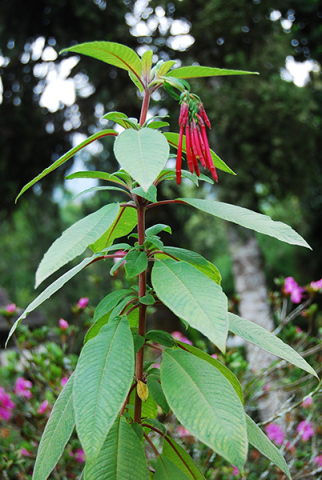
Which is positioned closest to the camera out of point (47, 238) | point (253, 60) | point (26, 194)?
point (253, 60)

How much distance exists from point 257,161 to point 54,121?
258 centimetres

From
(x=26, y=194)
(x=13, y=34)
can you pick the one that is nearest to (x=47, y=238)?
(x=26, y=194)

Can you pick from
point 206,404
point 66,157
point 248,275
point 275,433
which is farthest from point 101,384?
point 248,275

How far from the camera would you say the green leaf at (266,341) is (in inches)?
22.8

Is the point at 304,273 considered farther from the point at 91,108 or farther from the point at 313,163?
the point at 91,108

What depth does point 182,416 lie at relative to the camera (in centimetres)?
46

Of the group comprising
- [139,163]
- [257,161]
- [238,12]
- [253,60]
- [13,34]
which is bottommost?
[257,161]

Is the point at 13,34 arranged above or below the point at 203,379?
above

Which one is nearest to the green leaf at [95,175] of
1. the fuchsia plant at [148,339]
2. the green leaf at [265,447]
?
the fuchsia plant at [148,339]

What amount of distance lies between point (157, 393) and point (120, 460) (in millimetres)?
147

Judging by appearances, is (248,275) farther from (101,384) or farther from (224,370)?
(101,384)

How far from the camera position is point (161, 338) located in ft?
2.18

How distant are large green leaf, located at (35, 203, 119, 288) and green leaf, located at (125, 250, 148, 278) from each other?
0.36 feet

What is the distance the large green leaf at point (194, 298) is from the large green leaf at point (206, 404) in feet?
0.42
